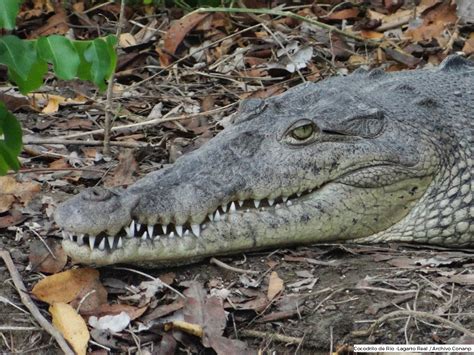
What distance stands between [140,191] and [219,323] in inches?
30.2

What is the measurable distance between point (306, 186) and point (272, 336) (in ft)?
3.35

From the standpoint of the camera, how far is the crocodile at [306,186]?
12.8ft

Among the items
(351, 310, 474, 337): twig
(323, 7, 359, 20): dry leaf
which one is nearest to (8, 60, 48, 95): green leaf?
(351, 310, 474, 337): twig

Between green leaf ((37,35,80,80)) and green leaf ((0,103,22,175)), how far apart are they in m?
0.45

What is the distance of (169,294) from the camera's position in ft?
12.8

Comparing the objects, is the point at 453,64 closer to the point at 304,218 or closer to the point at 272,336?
the point at 304,218

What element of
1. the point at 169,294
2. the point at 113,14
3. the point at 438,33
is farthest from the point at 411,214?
the point at 113,14

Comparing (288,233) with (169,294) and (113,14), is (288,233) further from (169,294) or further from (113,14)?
(113,14)

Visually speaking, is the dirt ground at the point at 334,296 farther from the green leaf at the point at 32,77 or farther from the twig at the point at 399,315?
the green leaf at the point at 32,77

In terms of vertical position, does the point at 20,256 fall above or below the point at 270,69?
above

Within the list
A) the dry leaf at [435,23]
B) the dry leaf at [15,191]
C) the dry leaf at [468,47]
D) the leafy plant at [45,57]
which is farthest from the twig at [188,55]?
the leafy plant at [45,57]

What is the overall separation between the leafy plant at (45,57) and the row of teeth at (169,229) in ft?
2.06

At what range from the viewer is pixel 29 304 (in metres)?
3.68

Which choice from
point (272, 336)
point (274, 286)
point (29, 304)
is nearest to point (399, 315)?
point (272, 336)
